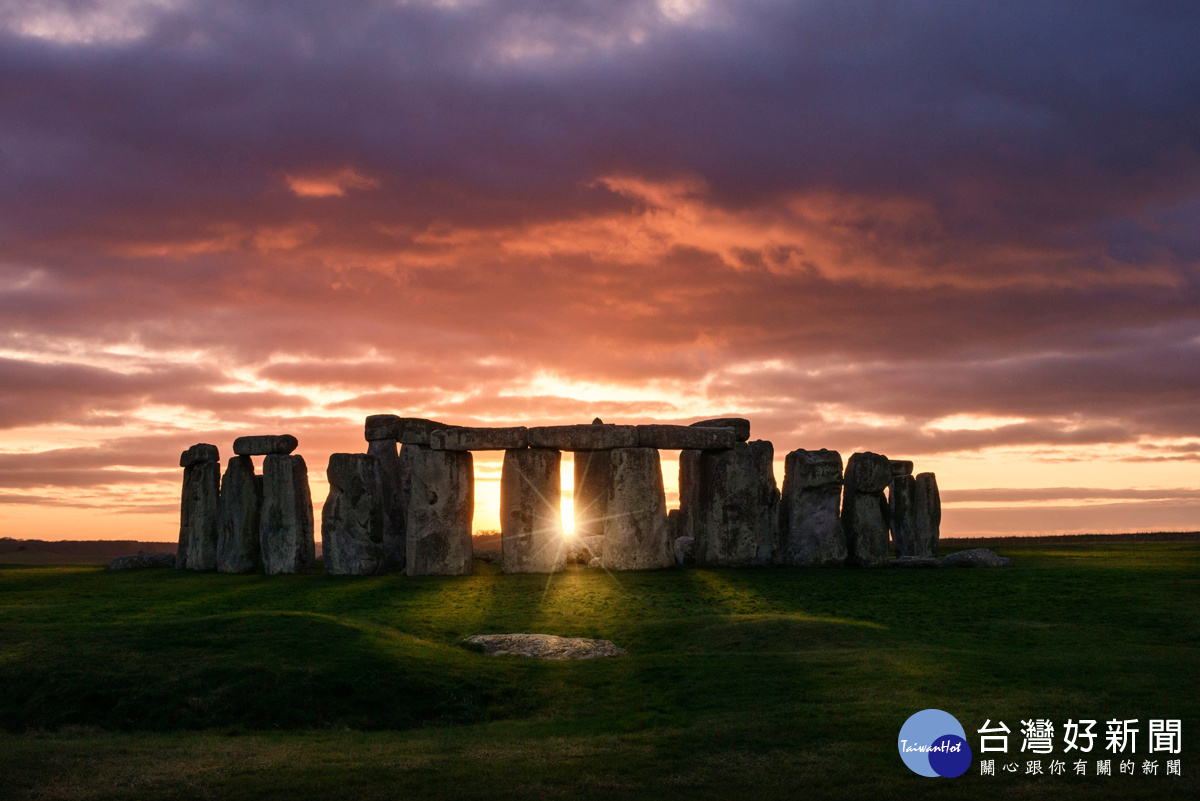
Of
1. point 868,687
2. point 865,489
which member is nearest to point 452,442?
point 865,489

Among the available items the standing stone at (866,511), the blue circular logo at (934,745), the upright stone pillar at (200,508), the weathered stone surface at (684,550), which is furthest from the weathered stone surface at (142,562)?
the blue circular logo at (934,745)

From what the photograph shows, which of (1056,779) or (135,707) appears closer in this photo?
(1056,779)

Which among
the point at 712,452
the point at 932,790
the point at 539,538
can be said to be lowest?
the point at 932,790

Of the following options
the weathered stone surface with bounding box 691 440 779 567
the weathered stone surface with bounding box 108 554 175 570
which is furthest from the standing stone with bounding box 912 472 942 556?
the weathered stone surface with bounding box 108 554 175 570

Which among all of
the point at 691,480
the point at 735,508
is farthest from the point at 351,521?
the point at 735,508

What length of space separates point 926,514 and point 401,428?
1834 centimetres

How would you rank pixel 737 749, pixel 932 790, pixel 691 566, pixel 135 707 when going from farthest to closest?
pixel 691 566 → pixel 135 707 → pixel 737 749 → pixel 932 790

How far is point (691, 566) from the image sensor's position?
109 feet

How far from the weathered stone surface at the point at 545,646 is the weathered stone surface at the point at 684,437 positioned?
12492 mm

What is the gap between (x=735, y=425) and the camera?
115 feet

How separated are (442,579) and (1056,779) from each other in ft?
70.2

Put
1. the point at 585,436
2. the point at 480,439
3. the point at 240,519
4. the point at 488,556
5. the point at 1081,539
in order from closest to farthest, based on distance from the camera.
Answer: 1. the point at 480,439
2. the point at 585,436
3. the point at 240,519
4. the point at 488,556
5. the point at 1081,539

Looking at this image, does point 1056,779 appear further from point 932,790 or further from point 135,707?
point 135,707

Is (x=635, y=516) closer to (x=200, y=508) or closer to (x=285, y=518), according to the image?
(x=285, y=518)
